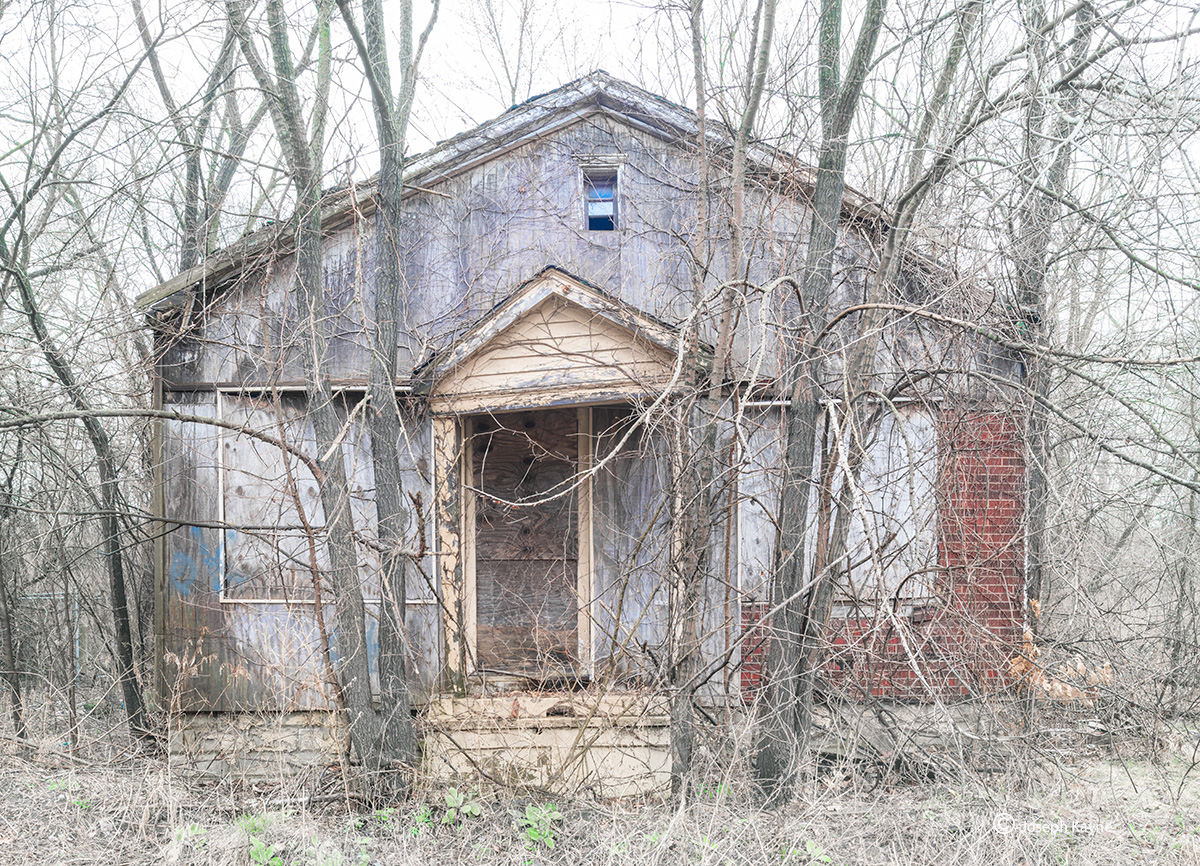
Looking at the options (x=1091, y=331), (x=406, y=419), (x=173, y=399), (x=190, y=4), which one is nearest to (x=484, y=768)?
(x=406, y=419)

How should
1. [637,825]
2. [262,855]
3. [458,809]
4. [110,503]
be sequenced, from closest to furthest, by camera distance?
[262,855], [637,825], [458,809], [110,503]

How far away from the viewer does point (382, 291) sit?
5738mm

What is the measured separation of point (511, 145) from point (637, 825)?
18.3 ft

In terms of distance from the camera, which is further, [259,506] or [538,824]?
[259,506]

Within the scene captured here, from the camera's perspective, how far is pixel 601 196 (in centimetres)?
700

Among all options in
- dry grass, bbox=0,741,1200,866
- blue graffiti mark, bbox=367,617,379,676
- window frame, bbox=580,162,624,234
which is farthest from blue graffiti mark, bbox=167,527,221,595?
window frame, bbox=580,162,624,234

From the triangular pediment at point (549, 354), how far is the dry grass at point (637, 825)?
293 centimetres

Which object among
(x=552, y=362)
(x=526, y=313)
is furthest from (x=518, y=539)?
(x=526, y=313)

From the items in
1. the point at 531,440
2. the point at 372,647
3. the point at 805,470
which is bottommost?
the point at 372,647

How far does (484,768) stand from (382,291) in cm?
364

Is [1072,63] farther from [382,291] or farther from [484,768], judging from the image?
[484,768]

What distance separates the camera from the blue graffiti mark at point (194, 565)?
6.38m

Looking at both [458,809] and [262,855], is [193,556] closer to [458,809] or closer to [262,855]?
[262,855]

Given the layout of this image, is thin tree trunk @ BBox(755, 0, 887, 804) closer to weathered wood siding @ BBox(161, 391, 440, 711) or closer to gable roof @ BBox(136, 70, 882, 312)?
gable roof @ BBox(136, 70, 882, 312)
